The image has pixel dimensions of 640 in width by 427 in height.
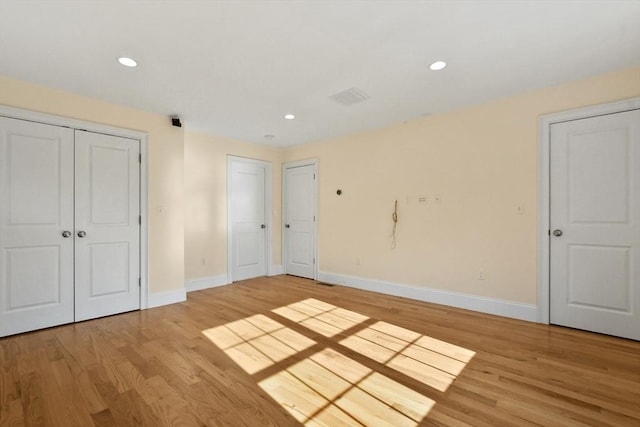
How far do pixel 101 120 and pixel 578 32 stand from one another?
4.69m

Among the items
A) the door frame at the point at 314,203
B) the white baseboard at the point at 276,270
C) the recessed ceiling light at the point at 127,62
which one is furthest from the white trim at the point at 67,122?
the white baseboard at the point at 276,270

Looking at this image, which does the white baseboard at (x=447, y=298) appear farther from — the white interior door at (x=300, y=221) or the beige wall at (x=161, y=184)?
the beige wall at (x=161, y=184)

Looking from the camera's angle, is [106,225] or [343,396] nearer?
[343,396]

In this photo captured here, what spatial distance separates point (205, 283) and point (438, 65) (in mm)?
4401

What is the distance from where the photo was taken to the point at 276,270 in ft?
19.5

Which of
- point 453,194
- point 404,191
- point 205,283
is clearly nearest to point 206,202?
point 205,283

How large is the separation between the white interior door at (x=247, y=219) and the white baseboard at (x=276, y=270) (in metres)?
0.12

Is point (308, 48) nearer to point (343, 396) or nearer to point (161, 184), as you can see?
point (343, 396)

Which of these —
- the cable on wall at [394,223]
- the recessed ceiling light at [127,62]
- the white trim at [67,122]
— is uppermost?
the recessed ceiling light at [127,62]

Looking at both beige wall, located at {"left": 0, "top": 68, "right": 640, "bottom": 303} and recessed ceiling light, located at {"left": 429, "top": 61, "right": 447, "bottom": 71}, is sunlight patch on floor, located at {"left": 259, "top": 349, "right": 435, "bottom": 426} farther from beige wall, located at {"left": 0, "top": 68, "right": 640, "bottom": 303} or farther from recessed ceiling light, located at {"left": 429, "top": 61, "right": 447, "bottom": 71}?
recessed ceiling light, located at {"left": 429, "top": 61, "right": 447, "bottom": 71}

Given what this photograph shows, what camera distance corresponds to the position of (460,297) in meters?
3.77

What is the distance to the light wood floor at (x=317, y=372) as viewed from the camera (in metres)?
1.76

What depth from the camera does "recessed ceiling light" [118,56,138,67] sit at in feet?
8.42

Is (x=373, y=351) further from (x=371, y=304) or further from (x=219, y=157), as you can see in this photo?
(x=219, y=157)
